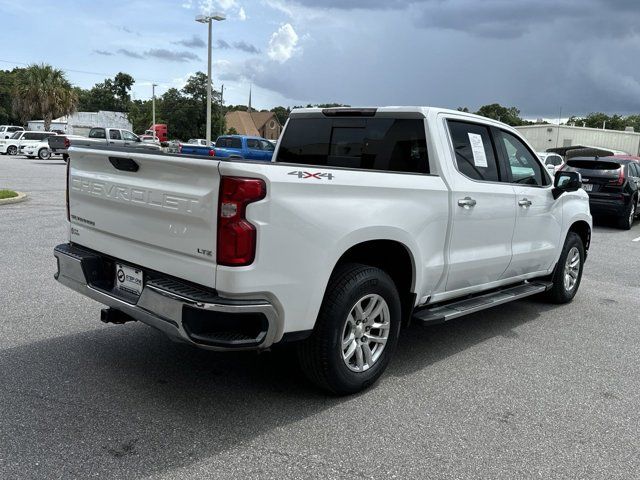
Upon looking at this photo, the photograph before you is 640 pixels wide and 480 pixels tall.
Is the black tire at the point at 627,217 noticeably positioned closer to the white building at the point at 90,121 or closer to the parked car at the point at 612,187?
the parked car at the point at 612,187

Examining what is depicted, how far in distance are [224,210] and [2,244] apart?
6.55m

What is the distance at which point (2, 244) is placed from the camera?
814 centimetres

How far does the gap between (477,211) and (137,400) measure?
2.92 metres

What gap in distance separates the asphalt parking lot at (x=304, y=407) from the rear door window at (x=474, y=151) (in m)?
1.52

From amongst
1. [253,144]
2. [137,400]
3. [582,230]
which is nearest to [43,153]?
[253,144]

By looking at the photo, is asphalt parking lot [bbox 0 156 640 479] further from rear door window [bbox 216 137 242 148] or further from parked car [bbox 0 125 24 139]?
parked car [bbox 0 125 24 139]

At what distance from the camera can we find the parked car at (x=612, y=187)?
13422mm

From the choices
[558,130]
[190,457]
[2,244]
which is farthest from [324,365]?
[558,130]

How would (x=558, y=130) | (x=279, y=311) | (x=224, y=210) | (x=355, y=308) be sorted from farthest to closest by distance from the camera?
(x=558, y=130), (x=355, y=308), (x=279, y=311), (x=224, y=210)

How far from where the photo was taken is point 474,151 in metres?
4.78

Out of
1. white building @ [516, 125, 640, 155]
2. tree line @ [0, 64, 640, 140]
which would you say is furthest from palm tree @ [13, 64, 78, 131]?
white building @ [516, 125, 640, 155]

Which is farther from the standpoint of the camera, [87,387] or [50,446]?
[87,387]

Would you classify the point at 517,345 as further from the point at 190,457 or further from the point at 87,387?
the point at 87,387

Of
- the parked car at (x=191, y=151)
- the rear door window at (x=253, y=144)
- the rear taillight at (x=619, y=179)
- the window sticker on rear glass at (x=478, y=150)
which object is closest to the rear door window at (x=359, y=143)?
the window sticker on rear glass at (x=478, y=150)
